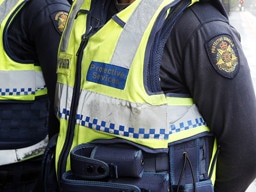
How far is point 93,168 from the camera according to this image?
1.34 meters

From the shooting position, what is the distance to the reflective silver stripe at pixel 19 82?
1.99m

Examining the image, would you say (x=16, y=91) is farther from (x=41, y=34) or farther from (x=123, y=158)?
(x=123, y=158)

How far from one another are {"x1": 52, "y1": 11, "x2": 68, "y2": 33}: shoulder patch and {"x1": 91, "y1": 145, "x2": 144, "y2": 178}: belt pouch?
0.75 m

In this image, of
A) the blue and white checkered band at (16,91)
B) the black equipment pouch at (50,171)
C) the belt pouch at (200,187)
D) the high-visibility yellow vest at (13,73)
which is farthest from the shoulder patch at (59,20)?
the belt pouch at (200,187)

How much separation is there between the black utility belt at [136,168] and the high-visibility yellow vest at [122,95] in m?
0.03

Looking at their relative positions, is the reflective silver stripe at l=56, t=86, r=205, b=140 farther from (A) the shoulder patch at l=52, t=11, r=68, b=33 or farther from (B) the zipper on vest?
(A) the shoulder patch at l=52, t=11, r=68, b=33

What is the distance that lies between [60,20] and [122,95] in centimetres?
74

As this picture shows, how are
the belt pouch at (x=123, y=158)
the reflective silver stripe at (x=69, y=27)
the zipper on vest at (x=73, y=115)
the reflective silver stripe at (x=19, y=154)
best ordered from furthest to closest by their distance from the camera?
the reflective silver stripe at (x=19, y=154), the reflective silver stripe at (x=69, y=27), the zipper on vest at (x=73, y=115), the belt pouch at (x=123, y=158)

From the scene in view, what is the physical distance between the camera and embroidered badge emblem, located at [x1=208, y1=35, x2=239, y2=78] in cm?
132

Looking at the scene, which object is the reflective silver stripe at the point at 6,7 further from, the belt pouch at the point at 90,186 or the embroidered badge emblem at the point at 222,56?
the embroidered badge emblem at the point at 222,56

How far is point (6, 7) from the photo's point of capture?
6.56 feet

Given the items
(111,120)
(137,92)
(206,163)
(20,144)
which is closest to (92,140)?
(111,120)

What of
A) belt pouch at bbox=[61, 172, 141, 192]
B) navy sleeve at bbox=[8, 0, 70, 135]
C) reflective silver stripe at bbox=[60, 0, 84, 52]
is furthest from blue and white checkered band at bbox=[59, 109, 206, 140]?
navy sleeve at bbox=[8, 0, 70, 135]

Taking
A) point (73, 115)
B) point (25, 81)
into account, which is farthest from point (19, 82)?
point (73, 115)
